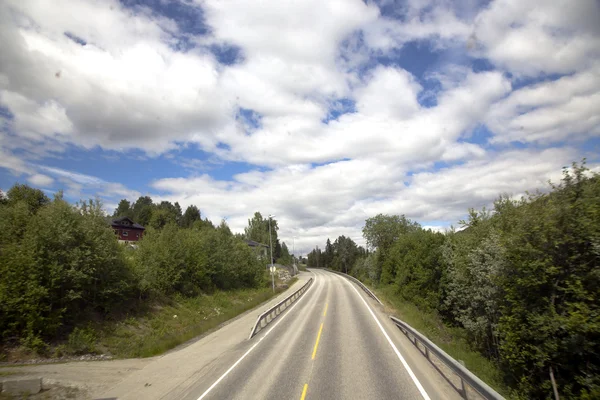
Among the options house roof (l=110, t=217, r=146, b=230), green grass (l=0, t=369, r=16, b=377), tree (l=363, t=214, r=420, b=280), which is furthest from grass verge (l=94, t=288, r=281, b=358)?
house roof (l=110, t=217, r=146, b=230)

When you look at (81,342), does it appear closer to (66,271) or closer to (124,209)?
(66,271)

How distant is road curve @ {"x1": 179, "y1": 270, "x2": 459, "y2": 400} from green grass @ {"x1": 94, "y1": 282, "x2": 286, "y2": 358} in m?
5.53

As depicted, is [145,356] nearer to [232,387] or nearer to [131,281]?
[232,387]

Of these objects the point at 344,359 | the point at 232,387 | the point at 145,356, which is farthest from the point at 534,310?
the point at 145,356

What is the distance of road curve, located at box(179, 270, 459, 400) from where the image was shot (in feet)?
29.3

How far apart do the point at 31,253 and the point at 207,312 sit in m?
18.2

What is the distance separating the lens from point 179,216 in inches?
5044

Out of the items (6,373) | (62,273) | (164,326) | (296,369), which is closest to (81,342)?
(62,273)

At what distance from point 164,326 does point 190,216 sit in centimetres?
9979

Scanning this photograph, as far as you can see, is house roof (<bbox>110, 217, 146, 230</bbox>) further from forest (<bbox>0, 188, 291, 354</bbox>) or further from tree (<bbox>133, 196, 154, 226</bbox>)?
forest (<bbox>0, 188, 291, 354</bbox>)

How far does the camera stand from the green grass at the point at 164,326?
18423 mm

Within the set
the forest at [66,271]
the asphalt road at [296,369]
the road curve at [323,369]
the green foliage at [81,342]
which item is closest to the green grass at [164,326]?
Result: the green foliage at [81,342]

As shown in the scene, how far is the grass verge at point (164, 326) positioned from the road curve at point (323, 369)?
562 centimetres

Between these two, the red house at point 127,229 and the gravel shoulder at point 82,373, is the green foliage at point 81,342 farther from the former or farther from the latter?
the red house at point 127,229
